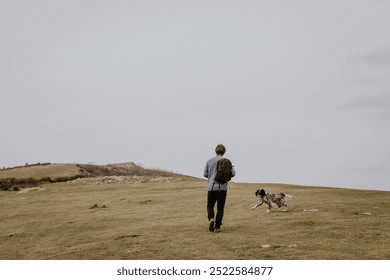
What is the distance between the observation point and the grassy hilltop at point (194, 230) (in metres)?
14.4

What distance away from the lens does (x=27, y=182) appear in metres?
57.8

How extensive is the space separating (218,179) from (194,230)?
272 cm

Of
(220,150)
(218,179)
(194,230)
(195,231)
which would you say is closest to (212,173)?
(218,179)

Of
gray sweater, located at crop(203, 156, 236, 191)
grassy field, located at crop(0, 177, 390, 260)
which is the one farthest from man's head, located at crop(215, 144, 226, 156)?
grassy field, located at crop(0, 177, 390, 260)

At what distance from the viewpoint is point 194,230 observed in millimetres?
18797

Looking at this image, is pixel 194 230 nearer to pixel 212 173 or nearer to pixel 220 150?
pixel 212 173

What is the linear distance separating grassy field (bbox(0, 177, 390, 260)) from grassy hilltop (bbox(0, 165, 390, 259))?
0.03m

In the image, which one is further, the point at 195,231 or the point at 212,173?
the point at 195,231

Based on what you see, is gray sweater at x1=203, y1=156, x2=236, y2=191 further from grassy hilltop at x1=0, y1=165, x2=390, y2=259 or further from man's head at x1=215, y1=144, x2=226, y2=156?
grassy hilltop at x1=0, y1=165, x2=390, y2=259

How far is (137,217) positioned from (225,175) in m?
Answer: 8.96

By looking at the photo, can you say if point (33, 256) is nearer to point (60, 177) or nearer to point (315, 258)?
point (315, 258)

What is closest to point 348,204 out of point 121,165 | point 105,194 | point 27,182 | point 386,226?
point 386,226

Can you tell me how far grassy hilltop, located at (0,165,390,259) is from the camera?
14422mm

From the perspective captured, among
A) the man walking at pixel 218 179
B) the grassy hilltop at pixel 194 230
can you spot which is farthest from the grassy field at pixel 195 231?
the man walking at pixel 218 179
